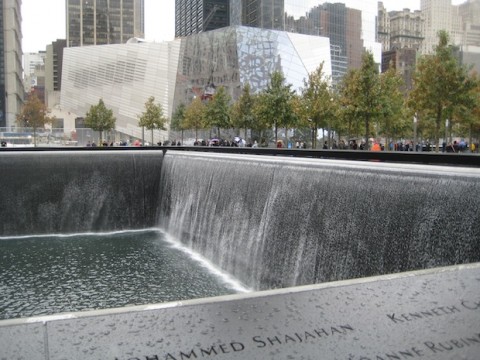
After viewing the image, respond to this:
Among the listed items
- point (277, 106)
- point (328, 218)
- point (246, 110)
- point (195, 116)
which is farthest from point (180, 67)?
point (328, 218)

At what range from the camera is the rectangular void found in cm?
218

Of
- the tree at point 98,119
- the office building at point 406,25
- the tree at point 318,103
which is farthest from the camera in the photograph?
the office building at point 406,25

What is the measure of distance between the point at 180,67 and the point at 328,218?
65640 millimetres

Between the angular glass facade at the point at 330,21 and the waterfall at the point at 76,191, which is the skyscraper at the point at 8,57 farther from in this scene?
the waterfall at the point at 76,191

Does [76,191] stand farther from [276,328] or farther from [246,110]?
[246,110]

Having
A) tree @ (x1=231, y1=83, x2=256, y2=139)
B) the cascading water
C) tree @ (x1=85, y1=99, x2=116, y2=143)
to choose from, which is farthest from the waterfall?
tree @ (x1=85, y1=99, x2=116, y2=143)

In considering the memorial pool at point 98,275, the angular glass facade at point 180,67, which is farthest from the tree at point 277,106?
the memorial pool at point 98,275

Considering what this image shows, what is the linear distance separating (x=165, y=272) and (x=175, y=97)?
2443 inches

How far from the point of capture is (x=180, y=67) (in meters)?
70.6

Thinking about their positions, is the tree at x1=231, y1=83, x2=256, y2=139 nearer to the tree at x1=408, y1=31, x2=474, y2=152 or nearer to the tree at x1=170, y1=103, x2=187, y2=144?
the tree at x1=170, y1=103, x2=187, y2=144

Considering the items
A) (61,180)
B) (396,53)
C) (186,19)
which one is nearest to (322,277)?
(61,180)

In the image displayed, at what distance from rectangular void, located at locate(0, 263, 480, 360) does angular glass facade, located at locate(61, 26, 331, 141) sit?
5003 cm

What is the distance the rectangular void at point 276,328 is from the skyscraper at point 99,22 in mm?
176002

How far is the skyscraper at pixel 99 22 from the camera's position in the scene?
17050 centimetres
